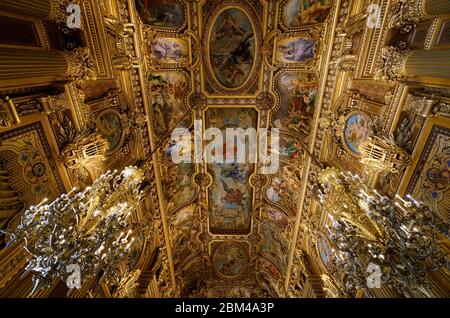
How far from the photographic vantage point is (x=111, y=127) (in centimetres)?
784

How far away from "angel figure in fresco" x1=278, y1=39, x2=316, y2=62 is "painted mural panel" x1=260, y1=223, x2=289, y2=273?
8.76m

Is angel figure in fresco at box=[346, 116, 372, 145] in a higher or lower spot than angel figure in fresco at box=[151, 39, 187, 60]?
lower

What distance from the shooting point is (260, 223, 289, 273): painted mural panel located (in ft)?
42.1

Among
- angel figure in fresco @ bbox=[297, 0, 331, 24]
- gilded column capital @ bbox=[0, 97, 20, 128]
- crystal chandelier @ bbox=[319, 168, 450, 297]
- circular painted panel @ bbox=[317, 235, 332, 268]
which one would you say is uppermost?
angel figure in fresco @ bbox=[297, 0, 331, 24]

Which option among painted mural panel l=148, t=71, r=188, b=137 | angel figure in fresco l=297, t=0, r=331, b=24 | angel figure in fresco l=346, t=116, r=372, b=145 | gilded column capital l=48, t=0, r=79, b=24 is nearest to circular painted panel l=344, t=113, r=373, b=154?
angel figure in fresco l=346, t=116, r=372, b=145

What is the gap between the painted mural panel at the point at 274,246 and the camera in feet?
42.1

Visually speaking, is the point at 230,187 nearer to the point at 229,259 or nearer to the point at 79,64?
the point at 229,259

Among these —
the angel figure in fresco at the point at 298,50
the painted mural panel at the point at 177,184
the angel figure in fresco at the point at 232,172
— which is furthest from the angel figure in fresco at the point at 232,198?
the angel figure in fresco at the point at 298,50

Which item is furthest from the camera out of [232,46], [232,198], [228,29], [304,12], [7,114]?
[232,198]

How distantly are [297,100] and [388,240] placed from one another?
275 inches

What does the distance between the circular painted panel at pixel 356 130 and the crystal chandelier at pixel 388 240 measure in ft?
7.06

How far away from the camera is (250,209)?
13.2m

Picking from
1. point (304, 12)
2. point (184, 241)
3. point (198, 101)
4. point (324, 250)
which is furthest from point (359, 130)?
point (184, 241)

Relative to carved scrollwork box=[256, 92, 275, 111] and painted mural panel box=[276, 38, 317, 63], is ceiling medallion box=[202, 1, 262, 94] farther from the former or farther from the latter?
painted mural panel box=[276, 38, 317, 63]
